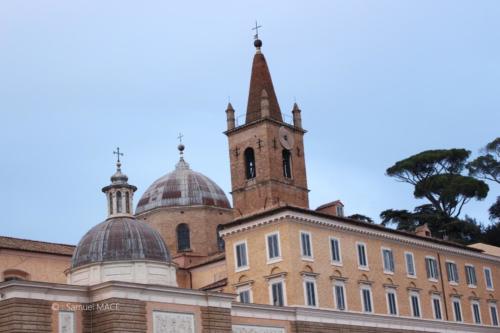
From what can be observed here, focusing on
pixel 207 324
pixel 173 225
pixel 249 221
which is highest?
Answer: pixel 173 225

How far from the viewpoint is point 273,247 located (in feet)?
145

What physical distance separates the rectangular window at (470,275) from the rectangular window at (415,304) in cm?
627

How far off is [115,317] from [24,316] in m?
3.37

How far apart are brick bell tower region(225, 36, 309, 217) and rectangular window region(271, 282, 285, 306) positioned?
16.2ft

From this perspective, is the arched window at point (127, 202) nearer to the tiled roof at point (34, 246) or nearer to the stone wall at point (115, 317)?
the stone wall at point (115, 317)

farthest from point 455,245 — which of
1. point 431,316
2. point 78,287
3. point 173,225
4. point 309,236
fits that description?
point 78,287

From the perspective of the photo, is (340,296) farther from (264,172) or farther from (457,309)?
(457,309)

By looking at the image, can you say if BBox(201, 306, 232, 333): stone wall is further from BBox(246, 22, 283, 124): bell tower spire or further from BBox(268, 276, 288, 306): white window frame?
BBox(246, 22, 283, 124): bell tower spire

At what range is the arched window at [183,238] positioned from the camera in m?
58.8

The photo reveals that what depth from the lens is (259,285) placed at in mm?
44438

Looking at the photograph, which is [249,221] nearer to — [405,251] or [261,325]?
[261,325]

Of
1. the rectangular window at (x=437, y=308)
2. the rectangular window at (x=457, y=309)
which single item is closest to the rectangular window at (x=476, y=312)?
the rectangular window at (x=457, y=309)

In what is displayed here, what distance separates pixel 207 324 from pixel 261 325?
4069 millimetres

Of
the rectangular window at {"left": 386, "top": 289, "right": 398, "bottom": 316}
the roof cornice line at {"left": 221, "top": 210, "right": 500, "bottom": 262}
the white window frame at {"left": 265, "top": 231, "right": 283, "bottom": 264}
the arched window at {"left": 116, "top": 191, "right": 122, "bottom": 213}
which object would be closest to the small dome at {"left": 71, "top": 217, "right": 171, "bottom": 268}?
the arched window at {"left": 116, "top": 191, "right": 122, "bottom": 213}
